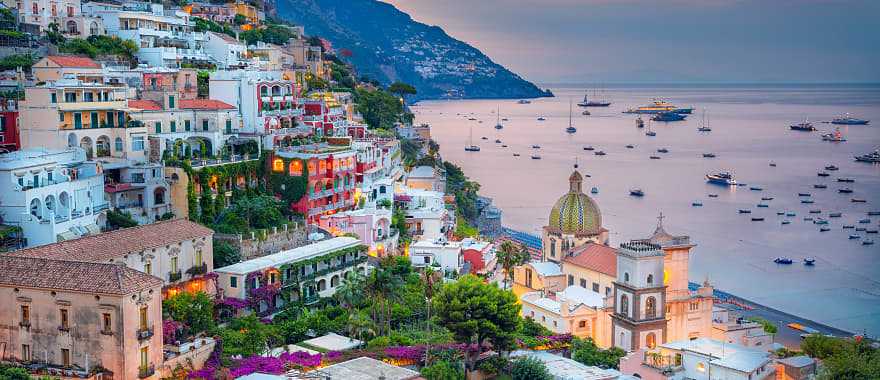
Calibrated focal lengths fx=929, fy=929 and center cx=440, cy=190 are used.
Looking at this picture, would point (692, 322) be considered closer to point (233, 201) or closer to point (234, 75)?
point (233, 201)

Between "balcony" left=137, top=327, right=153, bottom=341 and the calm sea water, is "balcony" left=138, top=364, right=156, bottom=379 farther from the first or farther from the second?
the calm sea water

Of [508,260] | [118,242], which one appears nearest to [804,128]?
[508,260]

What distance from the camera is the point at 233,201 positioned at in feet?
146

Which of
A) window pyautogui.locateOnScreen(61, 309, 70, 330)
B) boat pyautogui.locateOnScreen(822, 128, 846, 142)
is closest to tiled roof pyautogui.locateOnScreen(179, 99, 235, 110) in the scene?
window pyautogui.locateOnScreen(61, 309, 70, 330)

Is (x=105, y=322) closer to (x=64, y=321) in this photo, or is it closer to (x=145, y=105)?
(x=64, y=321)

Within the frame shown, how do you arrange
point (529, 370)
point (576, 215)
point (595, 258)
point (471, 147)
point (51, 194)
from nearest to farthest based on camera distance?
point (529, 370) < point (51, 194) < point (595, 258) < point (576, 215) < point (471, 147)

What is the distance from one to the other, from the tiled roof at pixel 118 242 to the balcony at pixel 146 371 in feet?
15.4

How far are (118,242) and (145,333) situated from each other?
6113 millimetres

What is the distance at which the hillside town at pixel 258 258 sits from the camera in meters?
28.4

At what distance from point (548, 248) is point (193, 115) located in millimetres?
19353

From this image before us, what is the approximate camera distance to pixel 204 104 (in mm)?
48219

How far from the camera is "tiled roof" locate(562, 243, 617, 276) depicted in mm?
42281

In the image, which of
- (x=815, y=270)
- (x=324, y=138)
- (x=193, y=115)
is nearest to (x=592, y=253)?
(x=324, y=138)

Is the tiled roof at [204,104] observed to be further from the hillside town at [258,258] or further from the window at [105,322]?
the window at [105,322]
